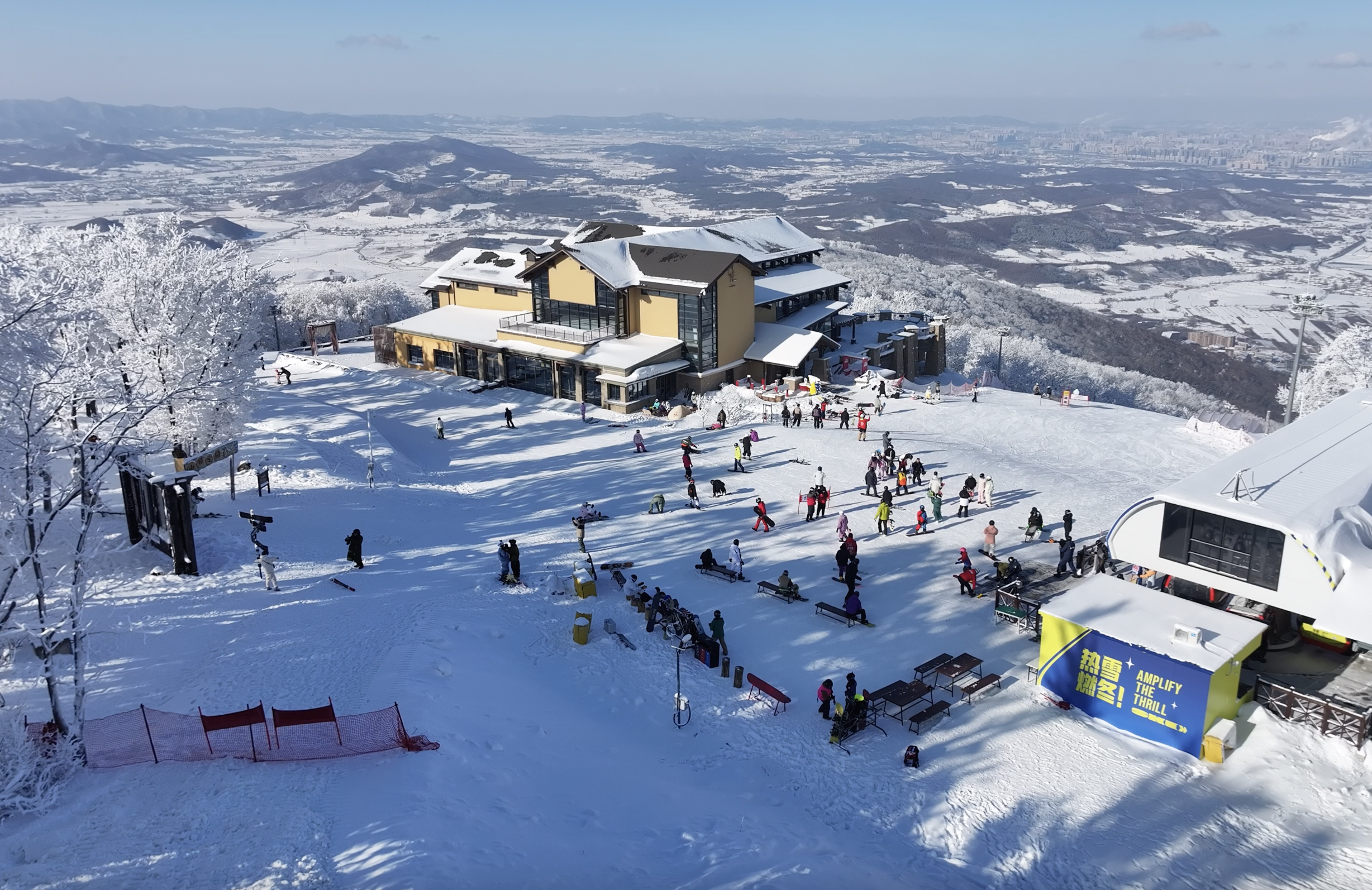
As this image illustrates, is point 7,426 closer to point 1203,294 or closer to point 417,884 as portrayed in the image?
point 417,884

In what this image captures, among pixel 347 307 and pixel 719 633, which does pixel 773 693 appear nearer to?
pixel 719 633

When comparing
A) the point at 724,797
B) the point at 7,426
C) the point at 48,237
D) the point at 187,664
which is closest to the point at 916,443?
the point at 724,797

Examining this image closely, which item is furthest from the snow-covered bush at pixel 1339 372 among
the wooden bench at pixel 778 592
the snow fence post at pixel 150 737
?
the snow fence post at pixel 150 737

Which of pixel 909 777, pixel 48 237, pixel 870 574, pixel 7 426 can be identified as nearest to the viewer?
pixel 7 426

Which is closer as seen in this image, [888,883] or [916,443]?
[888,883]

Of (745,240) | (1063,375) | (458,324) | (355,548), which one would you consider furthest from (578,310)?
(1063,375)

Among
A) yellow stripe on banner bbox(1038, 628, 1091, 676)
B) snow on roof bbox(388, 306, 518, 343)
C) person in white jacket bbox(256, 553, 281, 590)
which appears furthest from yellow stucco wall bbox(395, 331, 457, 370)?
Result: yellow stripe on banner bbox(1038, 628, 1091, 676)

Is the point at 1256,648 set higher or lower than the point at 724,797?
higher
